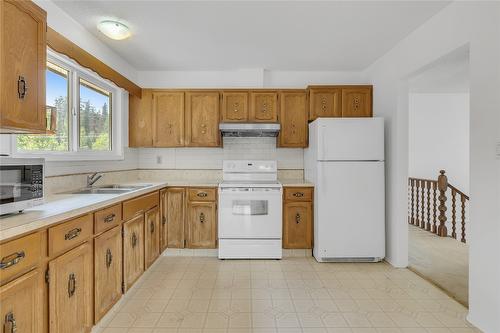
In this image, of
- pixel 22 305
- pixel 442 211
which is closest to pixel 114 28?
pixel 22 305

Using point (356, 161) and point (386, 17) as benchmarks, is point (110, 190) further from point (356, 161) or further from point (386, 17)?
point (386, 17)

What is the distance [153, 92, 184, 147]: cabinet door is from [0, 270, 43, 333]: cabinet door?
9.00ft

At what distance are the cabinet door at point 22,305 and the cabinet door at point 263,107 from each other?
3051 mm

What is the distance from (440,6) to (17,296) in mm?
3421

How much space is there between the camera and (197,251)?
3.79 m

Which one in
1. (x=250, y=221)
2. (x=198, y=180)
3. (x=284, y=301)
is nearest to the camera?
(x=284, y=301)

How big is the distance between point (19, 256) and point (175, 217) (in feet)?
8.08

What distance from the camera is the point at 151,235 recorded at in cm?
315

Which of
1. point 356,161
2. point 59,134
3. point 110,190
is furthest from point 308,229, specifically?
point 59,134

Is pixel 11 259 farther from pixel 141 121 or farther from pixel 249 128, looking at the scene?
pixel 141 121

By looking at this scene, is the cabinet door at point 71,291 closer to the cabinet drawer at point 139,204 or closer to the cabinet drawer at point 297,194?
the cabinet drawer at point 139,204

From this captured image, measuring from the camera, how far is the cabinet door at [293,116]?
13.1 feet

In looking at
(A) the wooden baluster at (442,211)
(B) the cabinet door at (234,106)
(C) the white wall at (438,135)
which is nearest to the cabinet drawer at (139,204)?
(B) the cabinet door at (234,106)

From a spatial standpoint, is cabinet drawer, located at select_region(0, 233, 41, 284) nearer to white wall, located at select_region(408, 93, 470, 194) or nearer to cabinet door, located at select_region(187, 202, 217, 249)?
cabinet door, located at select_region(187, 202, 217, 249)
